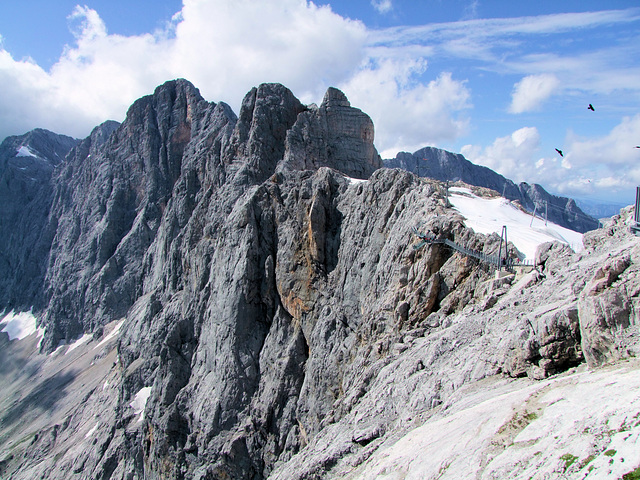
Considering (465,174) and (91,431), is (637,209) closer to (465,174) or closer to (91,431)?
(91,431)

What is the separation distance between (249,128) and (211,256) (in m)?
17.9

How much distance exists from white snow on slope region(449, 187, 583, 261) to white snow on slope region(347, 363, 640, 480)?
9.48m

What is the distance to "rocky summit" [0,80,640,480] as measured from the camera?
40.3ft

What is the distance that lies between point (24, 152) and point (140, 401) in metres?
150

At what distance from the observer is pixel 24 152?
533 feet

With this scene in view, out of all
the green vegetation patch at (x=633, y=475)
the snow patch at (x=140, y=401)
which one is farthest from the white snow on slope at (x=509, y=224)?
the snow patch at (x=140, y=401)

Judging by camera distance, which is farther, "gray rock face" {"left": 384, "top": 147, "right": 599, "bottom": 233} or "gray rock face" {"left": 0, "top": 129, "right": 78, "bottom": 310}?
"gray rock face" {"left": 384, "top": 147, "right": 599, "bottom": 233}

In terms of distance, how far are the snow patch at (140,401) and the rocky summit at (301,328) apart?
20 cm

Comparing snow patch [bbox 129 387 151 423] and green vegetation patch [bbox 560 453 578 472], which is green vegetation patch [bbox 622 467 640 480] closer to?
green vegetation patch [bbox 560 453 578 472]

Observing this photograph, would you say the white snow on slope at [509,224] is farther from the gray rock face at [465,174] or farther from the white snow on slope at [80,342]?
the gray rock face at [465,174]

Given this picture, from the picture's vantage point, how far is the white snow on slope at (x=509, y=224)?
21.9 m

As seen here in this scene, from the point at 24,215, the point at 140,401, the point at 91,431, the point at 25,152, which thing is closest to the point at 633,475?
the point at 140,401

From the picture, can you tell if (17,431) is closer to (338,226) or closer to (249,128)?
(249,128)

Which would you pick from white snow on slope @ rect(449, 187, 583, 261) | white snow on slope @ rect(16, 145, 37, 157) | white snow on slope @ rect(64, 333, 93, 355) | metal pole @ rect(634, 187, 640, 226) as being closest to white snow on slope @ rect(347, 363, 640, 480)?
metal pole @ rect(634, 187, 640, 226)
